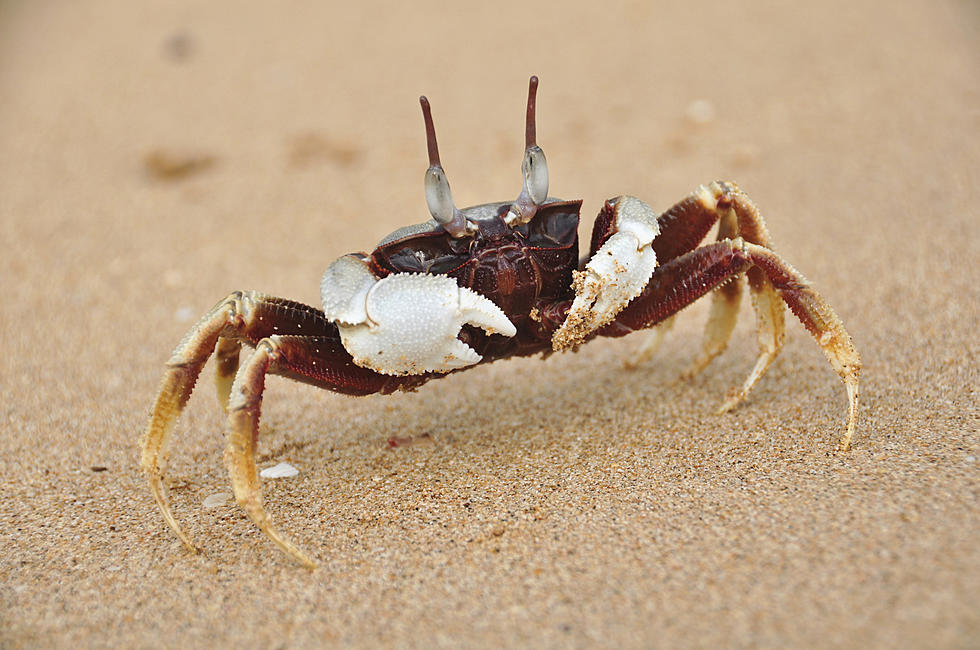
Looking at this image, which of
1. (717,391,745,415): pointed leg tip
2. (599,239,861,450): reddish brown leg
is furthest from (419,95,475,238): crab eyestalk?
(717,391,745,415): pointed leg tip

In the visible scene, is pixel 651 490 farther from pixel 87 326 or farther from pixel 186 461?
pixel 87 326

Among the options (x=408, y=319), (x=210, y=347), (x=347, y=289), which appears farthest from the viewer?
(x=210, y=347)

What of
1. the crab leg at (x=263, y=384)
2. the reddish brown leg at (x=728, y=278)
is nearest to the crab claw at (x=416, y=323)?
the crab leg at (x=263, y=384)

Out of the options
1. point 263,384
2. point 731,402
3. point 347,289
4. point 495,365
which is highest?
point 347,289

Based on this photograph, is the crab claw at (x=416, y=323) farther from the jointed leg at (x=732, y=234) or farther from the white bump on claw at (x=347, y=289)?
the jointed leg at (x=732, y=234)

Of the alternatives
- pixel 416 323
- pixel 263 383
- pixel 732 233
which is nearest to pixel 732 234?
pixel 732 233

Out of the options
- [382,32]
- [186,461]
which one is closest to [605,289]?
[186,461]

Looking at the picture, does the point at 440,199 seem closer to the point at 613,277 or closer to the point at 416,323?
the point at 416,323
